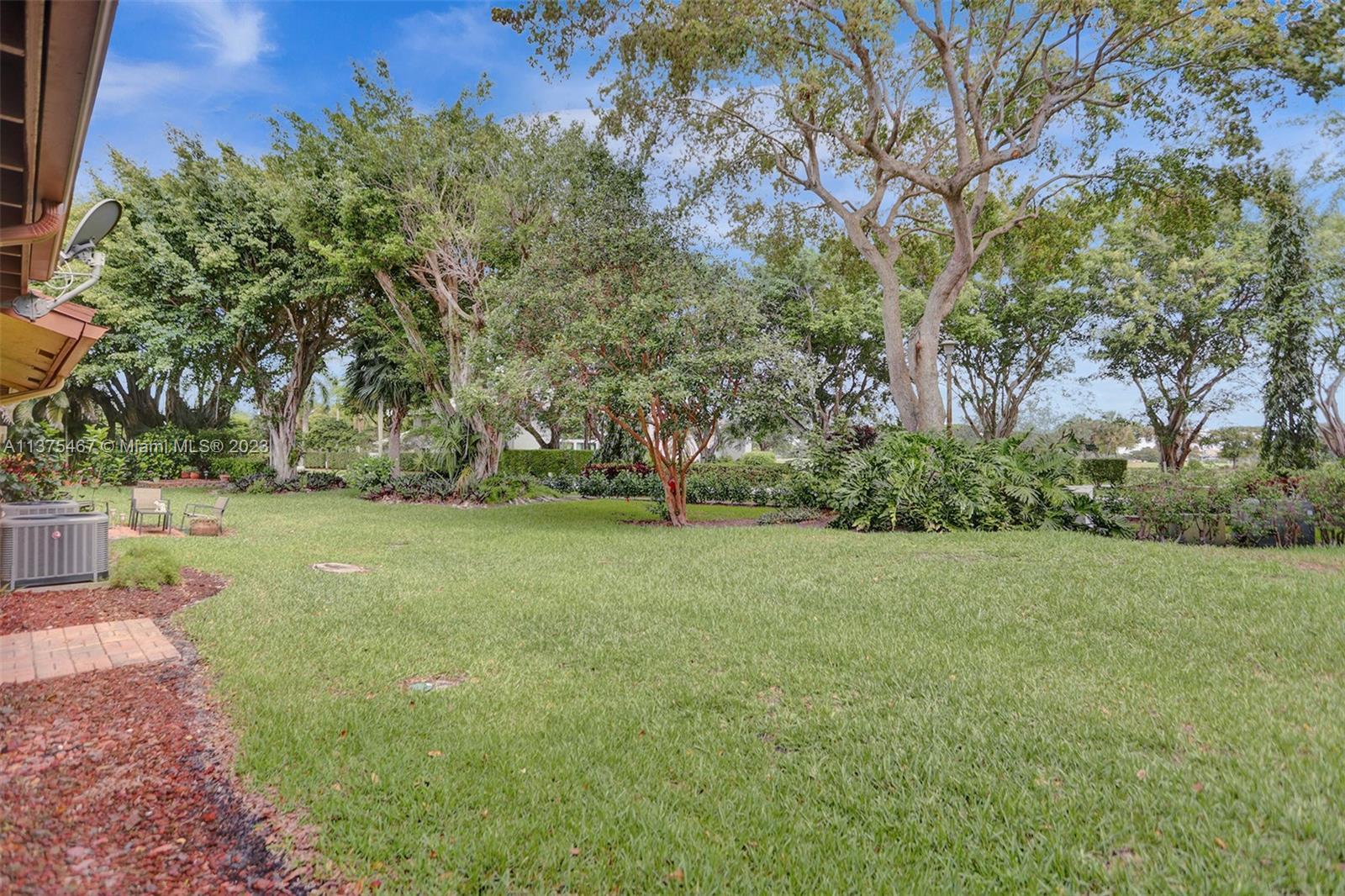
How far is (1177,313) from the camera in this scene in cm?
2148

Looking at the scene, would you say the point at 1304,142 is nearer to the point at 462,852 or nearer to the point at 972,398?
the point at 972,398

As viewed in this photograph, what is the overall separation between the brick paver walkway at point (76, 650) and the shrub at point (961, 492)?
929 centimetres

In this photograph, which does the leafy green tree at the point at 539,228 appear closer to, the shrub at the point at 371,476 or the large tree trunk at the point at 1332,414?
the shrub at the point at 371,476

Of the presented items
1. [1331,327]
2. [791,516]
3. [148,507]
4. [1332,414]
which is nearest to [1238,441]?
[1332,414]

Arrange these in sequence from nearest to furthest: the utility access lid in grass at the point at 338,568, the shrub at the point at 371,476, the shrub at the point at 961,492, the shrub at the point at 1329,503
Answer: the utility access lid in grass at the point at 338,568
the shrub at the point at 1329,503
the shrub at the point at 961,492
the shrub at the point at 371,476

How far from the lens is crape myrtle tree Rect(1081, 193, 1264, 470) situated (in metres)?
20.3

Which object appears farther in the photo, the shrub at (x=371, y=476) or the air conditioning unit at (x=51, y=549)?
the shrub at (x=371, y=476)

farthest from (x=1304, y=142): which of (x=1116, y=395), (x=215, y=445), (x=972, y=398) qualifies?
(x=215, y=445)

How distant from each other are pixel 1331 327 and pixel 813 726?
25581mm

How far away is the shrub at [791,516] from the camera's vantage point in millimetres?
12672

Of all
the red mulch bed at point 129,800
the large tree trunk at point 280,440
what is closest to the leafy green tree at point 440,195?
the large tree trunk at point 280,440

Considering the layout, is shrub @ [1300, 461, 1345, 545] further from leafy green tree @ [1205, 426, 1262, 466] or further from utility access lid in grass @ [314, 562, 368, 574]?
leafy green tree @ [1205, 426, 1262, 466]

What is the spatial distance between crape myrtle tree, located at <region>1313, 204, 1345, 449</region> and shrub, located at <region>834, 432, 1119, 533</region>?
13570mm

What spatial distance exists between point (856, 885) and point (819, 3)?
13.8 meters
